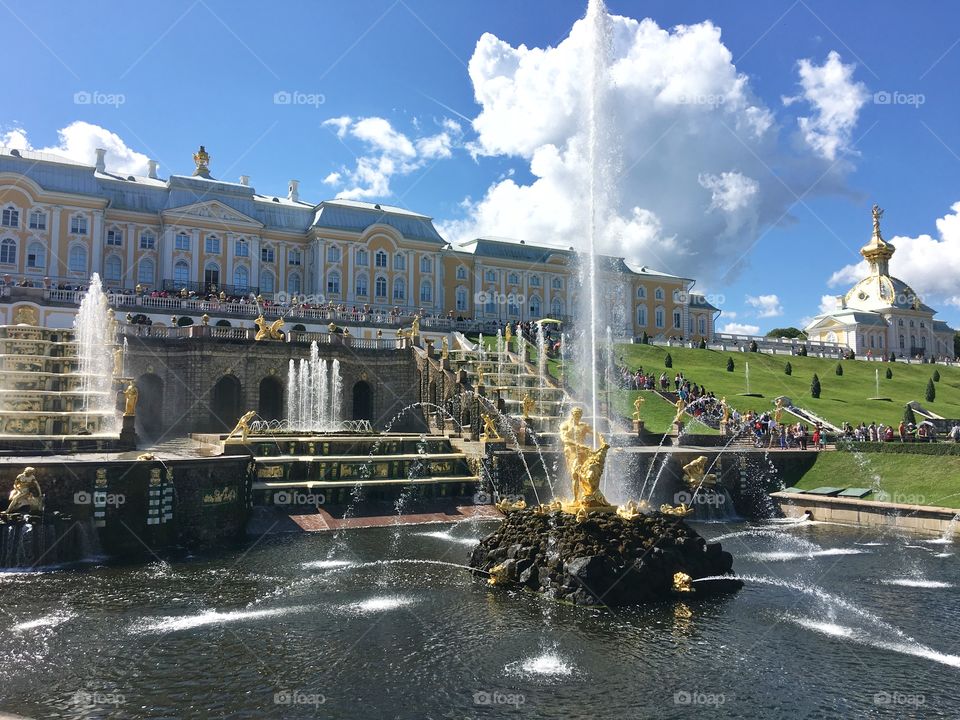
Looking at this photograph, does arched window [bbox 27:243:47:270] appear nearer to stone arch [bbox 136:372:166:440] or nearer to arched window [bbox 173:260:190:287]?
arched window [bbox 173:260:190:287]

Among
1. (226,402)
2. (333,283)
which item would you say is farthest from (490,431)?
(333,283)

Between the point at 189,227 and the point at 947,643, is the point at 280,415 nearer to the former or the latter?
the point at 189,227

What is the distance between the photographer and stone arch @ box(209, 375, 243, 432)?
36656 millimetres

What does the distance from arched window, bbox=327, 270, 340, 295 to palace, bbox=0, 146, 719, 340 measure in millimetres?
168

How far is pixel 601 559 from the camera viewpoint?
50.2ft

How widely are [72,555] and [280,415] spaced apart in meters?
20.7

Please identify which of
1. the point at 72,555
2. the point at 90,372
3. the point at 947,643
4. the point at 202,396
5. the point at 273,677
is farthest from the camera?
the point at 202,396

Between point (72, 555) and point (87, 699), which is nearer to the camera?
point (87, 699)

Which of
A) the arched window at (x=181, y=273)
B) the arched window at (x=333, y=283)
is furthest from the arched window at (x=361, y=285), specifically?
the arched window at (x=181, y=273)

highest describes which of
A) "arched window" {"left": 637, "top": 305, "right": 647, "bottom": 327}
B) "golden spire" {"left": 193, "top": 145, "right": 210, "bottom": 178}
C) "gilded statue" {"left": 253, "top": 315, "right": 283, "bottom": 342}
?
"golden spire" {"left": 193, "top": 145, "right": 210, "bottom": 178}

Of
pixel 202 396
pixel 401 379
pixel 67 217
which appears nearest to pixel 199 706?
pixel 202 396

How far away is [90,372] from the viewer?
30781 millimetres

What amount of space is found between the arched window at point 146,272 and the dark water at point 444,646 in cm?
4389

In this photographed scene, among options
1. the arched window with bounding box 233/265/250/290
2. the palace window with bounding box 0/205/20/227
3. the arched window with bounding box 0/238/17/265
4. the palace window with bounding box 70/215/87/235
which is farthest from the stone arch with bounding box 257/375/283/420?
the palace window with bounding box 0/205/20/227
